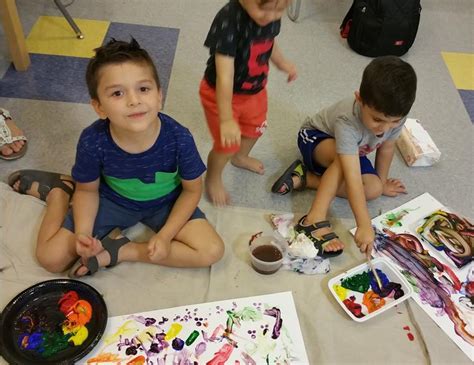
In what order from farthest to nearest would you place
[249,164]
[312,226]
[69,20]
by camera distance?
1. [69,20]
2. [249,164]
3. [312,226]

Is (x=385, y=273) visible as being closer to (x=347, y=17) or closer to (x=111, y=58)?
(x=111, y=58)

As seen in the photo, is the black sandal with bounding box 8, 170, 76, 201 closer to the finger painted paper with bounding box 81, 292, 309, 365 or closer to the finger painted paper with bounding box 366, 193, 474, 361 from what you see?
the finger painted paper with bounding box 81, 292, 309, 365

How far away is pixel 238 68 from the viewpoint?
1.10 metres

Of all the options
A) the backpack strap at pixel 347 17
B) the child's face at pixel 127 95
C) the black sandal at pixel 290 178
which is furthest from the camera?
the backpack strap at pixel 347 17

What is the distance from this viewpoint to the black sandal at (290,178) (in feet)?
4.41

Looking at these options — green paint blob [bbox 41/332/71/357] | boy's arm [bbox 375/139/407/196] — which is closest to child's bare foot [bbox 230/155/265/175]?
boy's arm [bbox 375/139/407/196]

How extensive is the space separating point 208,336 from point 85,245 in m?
0.34

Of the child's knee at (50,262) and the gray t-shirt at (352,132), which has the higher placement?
the gray t-shirt at (352,132)

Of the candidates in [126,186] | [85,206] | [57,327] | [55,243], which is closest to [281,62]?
[126,186]

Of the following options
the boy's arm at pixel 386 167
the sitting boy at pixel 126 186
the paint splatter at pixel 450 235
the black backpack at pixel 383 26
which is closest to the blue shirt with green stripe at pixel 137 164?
the sitting boy at pixel 126 186

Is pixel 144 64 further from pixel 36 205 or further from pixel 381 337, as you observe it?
pixel 381 337

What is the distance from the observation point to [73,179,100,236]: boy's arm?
3.51 ft

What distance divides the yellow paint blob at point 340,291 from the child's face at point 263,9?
650 millimetres

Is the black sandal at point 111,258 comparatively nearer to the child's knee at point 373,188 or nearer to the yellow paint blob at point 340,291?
the yellow paint blob at point 340,291
